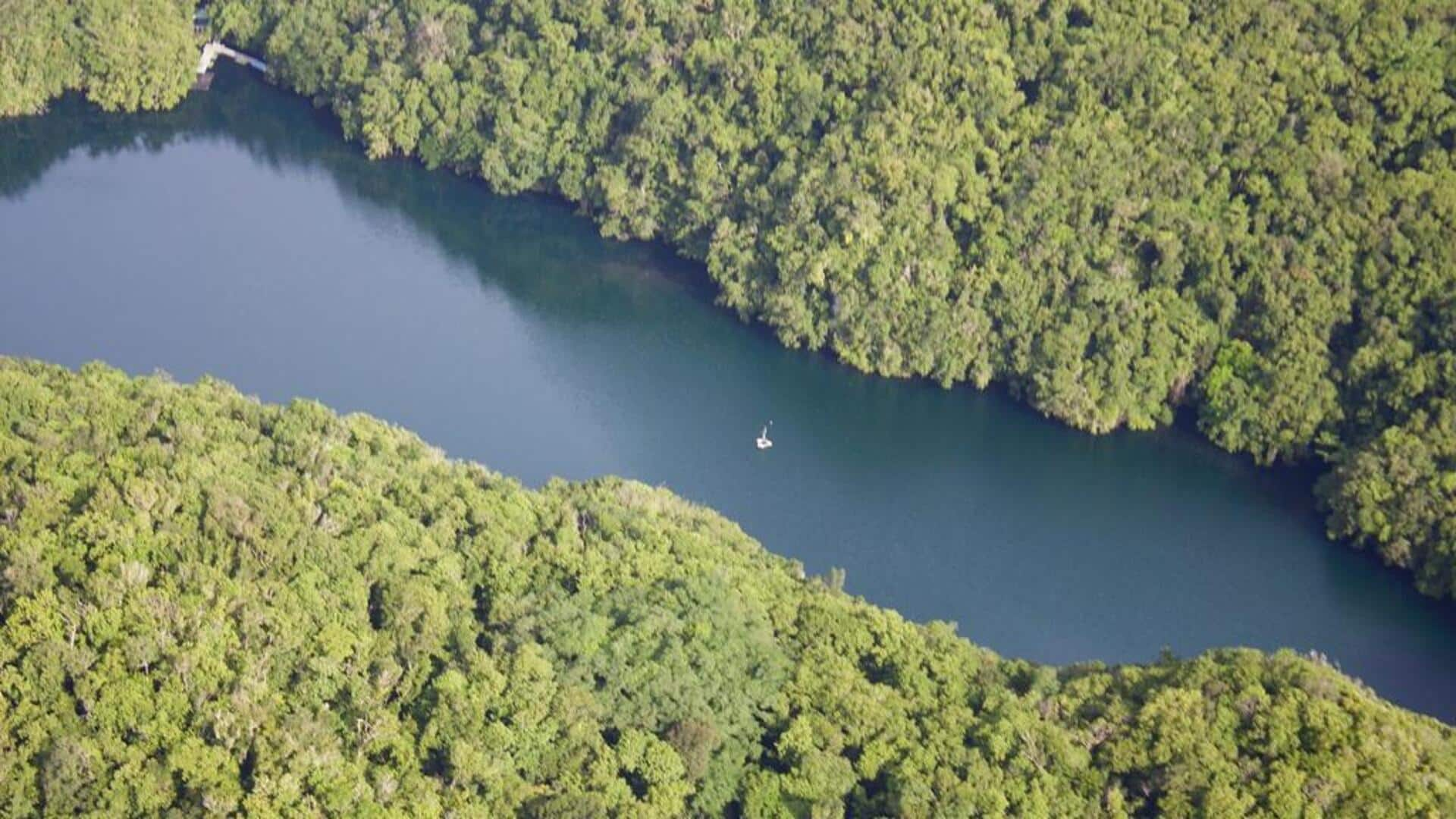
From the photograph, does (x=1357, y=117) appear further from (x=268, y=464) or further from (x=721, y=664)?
(x=268, y=464)

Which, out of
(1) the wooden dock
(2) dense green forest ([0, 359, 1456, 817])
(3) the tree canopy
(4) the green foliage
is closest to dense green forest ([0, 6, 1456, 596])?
(3) the tree canopy

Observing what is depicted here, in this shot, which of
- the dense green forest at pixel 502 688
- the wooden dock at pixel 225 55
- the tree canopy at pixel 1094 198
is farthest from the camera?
the wooden dock at pixel 225 55

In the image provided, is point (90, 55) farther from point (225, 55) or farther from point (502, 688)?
point (502, 688)

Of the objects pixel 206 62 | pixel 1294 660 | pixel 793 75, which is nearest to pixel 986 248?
pixel 793 75

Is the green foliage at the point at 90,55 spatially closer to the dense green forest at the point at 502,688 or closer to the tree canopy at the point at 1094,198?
the tree canopy at the point at 1094,198

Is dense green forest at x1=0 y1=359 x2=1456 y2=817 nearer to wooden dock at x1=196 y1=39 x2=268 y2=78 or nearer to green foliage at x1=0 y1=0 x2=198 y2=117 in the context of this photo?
green foliage at x1=0 y1=0 x2=198 y2=117

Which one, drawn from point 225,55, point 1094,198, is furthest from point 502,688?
point 225,55

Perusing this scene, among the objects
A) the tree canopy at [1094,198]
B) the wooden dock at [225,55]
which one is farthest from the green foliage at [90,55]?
the tree canopy at [1094,198]
